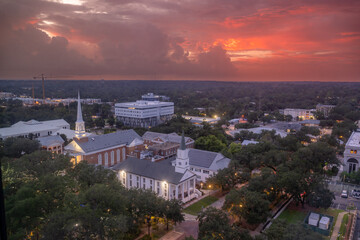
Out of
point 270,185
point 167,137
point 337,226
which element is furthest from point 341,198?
point 167,137

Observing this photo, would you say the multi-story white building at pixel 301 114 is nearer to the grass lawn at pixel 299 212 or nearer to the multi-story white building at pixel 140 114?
the multi-story white building at pixel 140 114

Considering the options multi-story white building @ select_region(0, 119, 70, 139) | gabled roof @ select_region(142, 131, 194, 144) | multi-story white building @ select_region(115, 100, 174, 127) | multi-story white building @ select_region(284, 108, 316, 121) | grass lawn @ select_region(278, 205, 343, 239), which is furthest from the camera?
multi-story white building @ select_region(284, 108, 316, 121)

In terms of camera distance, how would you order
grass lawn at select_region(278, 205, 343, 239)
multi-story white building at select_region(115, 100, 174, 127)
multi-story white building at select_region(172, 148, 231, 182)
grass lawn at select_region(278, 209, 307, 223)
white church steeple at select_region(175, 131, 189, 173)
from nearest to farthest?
1. grass lawn at select_region(278, 209, 307, 223)
2. grass lawn at select_region(278, 205, 343, 239)
3. white church steeple at select_region(175, 131, 189, 173)
4. multi-story white building at select_region(172, 148, 231, 182)
5. multi-story white building at select_region(115, 100, 174, 127)

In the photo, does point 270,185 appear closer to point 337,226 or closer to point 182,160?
point 337,226

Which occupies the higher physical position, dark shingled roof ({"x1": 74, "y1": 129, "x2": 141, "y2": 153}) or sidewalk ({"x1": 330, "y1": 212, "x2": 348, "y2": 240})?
dark shingled roof ({"x1": 74, "y1": 129, "x2": 141, "y2": 153})

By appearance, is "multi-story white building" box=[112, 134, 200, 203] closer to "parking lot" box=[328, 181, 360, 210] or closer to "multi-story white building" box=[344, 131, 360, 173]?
"parking lot" box=[328, 181, 360, 210]

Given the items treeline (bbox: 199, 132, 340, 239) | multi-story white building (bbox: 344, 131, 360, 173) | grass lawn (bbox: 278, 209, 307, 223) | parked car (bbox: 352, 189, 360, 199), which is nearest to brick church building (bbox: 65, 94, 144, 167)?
treeline (bbox: 199, 132, 340, 239)

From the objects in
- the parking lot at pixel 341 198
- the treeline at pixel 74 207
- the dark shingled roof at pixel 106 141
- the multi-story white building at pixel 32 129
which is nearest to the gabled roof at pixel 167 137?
the dark shingled roof at pixel 106 141
